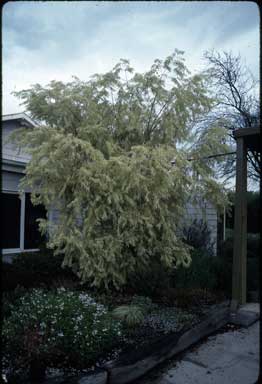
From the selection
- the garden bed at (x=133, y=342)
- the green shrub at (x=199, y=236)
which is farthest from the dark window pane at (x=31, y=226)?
the garden bed at (x=133, y=342)

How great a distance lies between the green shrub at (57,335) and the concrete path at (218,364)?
0.57 metres

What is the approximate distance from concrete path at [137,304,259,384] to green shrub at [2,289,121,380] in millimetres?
569

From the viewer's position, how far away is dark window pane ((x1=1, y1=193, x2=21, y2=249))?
629 cm

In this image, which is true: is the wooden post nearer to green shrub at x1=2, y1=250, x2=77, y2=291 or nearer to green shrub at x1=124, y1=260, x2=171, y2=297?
green shrub at x1=124, y1=260, x2=171, y2=297

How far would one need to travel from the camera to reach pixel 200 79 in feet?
15.4

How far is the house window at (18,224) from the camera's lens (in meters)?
6.30

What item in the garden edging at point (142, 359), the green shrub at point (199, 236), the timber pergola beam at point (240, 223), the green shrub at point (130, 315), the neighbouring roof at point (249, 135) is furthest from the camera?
the green shrub at point (199, 236)

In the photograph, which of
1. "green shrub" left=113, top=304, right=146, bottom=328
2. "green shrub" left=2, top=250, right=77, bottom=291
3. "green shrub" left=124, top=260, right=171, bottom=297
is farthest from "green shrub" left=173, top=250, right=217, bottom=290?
"green shrub" left=2, top=250, right=77, bottom=291

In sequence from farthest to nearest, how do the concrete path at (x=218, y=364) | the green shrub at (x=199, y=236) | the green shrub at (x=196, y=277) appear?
the green shrub at (x=199, y=236), the green shrub at (x=196, y=277), the concrete path at (x=218, y=364)

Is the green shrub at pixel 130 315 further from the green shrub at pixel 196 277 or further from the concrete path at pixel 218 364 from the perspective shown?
the green shrub at pixel 196 277

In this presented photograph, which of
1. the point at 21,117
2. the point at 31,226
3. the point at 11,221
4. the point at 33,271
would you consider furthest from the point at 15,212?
the point at 21,117

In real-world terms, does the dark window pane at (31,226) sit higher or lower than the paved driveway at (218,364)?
higher

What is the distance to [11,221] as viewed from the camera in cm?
647

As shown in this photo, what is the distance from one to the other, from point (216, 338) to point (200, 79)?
3.72m
